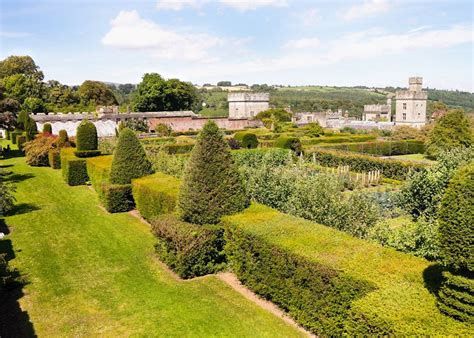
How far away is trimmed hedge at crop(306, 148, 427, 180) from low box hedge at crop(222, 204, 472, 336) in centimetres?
1508

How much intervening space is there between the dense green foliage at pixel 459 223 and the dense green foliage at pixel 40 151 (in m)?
24.0

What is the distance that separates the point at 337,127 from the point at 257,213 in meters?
49.6

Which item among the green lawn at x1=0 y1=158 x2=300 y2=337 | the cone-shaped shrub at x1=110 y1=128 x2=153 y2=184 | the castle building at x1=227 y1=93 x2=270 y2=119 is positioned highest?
the castle building at x1=227 y1=93 x2=270 y2=119

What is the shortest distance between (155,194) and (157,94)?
42745mm

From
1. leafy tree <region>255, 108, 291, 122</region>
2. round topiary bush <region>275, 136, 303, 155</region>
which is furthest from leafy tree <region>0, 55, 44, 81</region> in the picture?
round topiary bush <region>275, 136, 303, 155</region>

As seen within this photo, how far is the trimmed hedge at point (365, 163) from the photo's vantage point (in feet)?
74.9

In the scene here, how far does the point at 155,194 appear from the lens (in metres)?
12.0

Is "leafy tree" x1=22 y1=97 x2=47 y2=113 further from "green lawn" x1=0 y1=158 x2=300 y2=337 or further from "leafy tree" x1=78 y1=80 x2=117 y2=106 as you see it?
"green lawn" x1=0 y1=158 x2=300 y2=337

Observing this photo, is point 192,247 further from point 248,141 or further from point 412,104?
point 412,104

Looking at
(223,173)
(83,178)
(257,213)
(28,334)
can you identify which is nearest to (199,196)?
(223,173)

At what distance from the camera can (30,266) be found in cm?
976

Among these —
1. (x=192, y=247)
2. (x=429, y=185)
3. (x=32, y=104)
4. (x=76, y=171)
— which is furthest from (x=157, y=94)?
(x=192, y=247)

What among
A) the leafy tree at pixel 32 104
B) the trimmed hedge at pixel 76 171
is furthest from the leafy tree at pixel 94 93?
the trimmed hedge at pixel 76 171

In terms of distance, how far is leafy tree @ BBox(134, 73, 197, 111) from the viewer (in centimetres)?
5316
